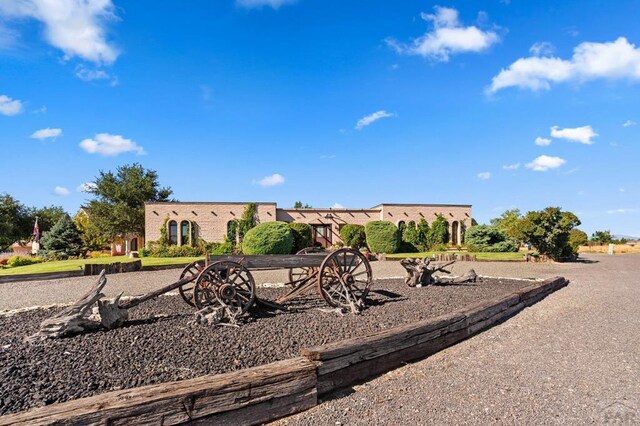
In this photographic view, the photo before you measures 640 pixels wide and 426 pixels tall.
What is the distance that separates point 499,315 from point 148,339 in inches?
230

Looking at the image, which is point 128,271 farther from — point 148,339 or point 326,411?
point 326,411

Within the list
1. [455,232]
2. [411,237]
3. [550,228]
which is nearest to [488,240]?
[455,232]

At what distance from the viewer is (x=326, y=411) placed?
3.46 m

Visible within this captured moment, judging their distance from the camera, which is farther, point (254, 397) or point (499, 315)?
point (499, 315)

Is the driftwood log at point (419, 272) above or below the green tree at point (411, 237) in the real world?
below

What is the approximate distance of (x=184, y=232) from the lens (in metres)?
27.1

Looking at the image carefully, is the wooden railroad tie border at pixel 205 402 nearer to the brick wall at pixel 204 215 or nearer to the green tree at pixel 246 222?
the green tree at pixel 246 222

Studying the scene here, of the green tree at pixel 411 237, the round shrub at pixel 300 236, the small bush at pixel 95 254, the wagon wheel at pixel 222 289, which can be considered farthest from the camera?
the green tree at pixel 411 237

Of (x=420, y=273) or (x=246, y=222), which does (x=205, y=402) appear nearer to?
(x=420, y=273)

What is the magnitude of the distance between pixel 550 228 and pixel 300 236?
46.3ft

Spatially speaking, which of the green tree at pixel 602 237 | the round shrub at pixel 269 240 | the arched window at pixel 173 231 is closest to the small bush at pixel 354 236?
the round shrub at pixel 269 240

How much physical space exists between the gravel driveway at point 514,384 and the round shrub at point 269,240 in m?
16.5

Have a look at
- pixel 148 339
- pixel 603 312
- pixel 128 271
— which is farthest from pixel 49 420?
pixel 128 271

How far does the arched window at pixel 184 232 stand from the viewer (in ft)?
88.5
